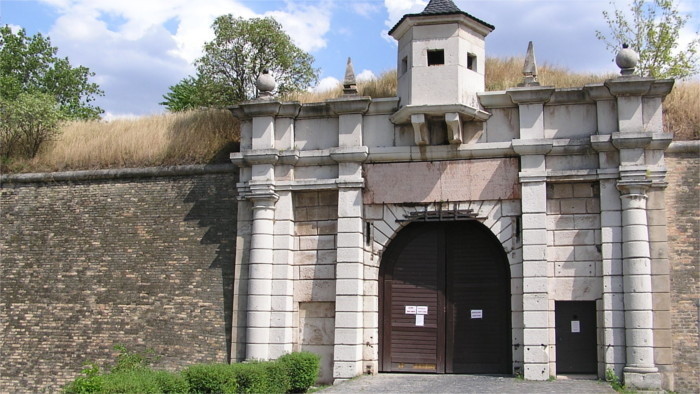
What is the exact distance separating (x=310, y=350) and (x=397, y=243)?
3.15 m

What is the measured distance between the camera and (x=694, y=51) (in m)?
24.3

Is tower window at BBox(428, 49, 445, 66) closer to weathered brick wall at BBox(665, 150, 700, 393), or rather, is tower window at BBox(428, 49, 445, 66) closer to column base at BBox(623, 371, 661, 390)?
weathered brick wall at BBox(665, 150, 700, 393)

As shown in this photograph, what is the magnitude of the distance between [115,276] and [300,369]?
601 centimetres

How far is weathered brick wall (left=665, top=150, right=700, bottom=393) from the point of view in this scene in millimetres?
15609

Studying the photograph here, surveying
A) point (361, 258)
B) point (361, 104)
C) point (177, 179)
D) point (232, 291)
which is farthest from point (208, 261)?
point (361, 104)

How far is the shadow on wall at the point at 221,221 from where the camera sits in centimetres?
1797

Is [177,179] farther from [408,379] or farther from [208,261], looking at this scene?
[408,379]

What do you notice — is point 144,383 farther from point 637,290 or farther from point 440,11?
point 440,11

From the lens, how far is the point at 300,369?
622 inches

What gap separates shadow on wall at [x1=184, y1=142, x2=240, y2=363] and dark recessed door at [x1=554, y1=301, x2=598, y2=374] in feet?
24.4

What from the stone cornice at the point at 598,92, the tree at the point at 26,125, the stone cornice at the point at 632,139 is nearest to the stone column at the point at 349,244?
the stone cornice at the point at 598,92

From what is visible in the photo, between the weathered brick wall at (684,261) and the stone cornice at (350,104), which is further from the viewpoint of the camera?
the stone cornice at (350,104)

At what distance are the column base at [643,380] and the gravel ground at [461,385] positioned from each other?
0.50 meters

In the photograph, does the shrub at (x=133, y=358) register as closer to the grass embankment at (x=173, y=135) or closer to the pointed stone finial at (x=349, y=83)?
the grass embankment at (x=173, y=135)
